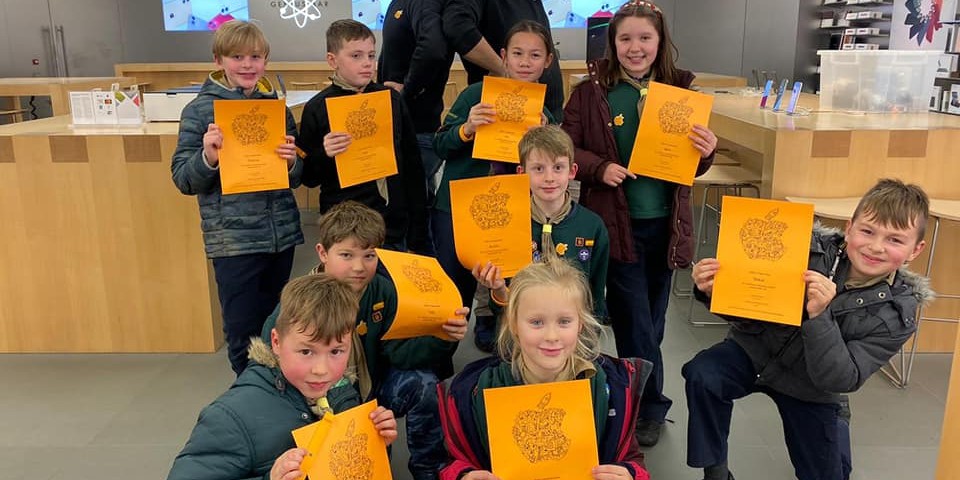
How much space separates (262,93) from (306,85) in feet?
17.4

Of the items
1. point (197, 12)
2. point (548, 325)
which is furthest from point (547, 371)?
point (197, 12)

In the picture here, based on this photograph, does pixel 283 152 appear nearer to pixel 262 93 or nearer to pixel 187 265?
pixel 262 93

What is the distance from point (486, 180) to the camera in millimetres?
1959

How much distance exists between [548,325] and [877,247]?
2.84 feet

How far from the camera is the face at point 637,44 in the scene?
219 cm

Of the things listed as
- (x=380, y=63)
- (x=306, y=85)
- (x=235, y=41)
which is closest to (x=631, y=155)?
(x=235, y=41)

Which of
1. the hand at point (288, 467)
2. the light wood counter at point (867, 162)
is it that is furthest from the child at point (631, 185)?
the hand at point (288, 467)

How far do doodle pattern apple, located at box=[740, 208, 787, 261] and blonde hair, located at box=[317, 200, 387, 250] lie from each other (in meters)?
0.99

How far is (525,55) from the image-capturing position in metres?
2.47

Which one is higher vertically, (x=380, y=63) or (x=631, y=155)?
(x=380, y=63)

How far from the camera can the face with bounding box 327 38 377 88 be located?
2.39m

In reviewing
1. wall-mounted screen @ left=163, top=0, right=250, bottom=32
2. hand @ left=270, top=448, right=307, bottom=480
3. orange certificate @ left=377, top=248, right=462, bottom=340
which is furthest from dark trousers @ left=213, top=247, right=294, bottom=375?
wall-mounted screen @ left=163, top=0, right=250, bottom=32

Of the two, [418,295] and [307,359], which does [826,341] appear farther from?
[307,359]

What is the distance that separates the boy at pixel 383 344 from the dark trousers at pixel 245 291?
0.41 meters
